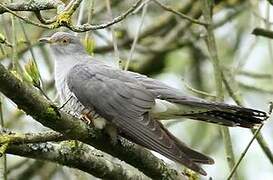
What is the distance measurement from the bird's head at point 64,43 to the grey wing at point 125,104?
1.69 feet

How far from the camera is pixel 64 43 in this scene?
4.36m

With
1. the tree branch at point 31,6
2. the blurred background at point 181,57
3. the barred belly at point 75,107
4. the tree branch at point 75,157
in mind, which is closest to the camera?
the tree branch at point 31,6

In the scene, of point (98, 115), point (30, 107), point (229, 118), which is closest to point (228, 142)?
point (229, 118)

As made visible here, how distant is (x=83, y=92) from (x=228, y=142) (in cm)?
94

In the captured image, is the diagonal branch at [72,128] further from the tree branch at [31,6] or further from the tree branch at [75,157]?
the tree branch at [31,6]

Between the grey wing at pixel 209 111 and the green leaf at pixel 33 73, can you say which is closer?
the green leaf at pixel 33 73

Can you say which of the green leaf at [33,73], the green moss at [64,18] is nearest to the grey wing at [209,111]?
the green leaf at [33,73]

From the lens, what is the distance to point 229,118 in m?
3.36

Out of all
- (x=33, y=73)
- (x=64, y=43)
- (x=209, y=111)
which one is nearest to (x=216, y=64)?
(x=209, y=111)

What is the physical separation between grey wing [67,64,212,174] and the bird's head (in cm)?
51

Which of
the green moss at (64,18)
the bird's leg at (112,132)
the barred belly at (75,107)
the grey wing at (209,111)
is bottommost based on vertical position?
the barred belly at (75,107)

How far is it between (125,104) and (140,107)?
0.10 metres

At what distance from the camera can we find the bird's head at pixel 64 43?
4.27 meters

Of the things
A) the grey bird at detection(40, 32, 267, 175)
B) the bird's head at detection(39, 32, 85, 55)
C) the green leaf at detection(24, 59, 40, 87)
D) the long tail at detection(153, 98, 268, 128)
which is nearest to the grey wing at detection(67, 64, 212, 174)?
the grey bird at detection(40, 32, 267, 175)
